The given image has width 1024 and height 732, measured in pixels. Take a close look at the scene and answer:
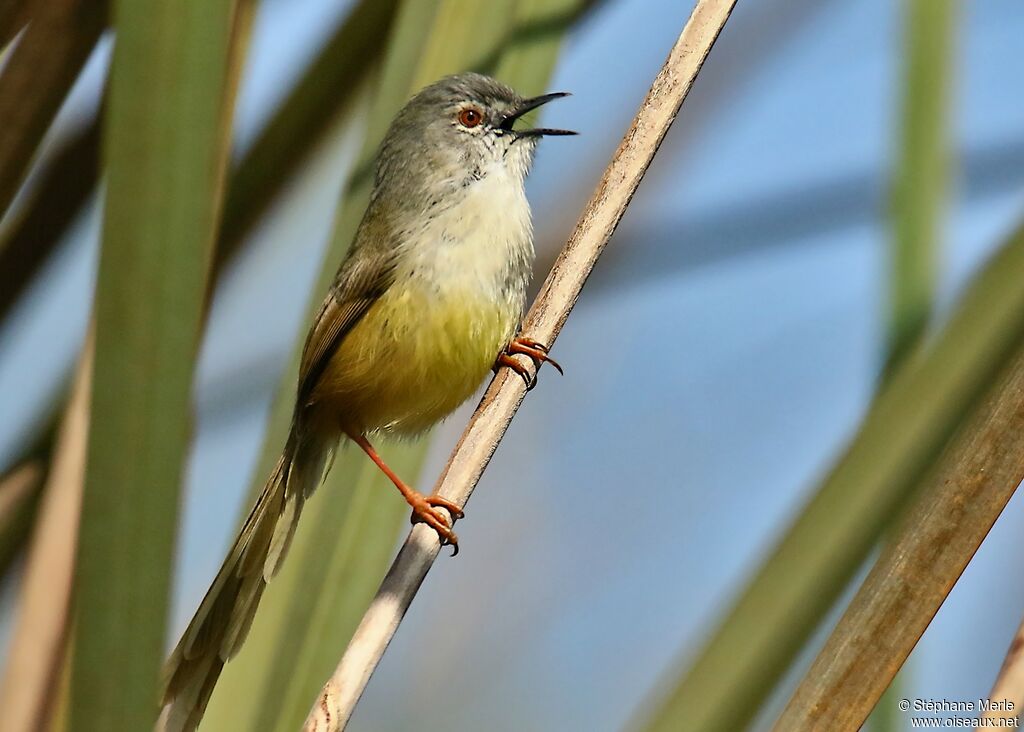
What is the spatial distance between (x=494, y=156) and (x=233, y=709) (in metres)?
1.68

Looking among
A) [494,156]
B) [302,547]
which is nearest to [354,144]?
[494,156]

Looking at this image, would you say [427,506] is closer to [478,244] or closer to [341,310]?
[478,244]

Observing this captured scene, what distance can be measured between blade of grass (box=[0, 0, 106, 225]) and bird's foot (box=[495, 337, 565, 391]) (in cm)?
98

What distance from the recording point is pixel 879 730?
169 centimetres

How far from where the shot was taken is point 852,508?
4.52ft

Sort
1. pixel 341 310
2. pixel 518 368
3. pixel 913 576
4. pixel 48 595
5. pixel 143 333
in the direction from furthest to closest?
pixel 341 310, pixel 518 368, pixel 48 595, pixel 913 576, pixel 143 333

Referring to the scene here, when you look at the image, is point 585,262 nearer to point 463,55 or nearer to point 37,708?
point 463,55

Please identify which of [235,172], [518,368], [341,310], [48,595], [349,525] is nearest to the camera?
[349,525]

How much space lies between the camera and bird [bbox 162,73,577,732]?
8.46 ft

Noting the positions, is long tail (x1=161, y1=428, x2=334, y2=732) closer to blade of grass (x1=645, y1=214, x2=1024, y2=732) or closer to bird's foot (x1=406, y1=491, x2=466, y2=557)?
bird's foot (x1=406, y1=491, x2=466, y2=557)

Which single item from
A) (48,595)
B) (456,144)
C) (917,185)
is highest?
(917,185)

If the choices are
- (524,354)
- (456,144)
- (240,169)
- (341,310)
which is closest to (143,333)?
(240,169)

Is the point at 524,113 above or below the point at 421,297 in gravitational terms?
above

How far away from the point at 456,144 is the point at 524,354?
790mm
